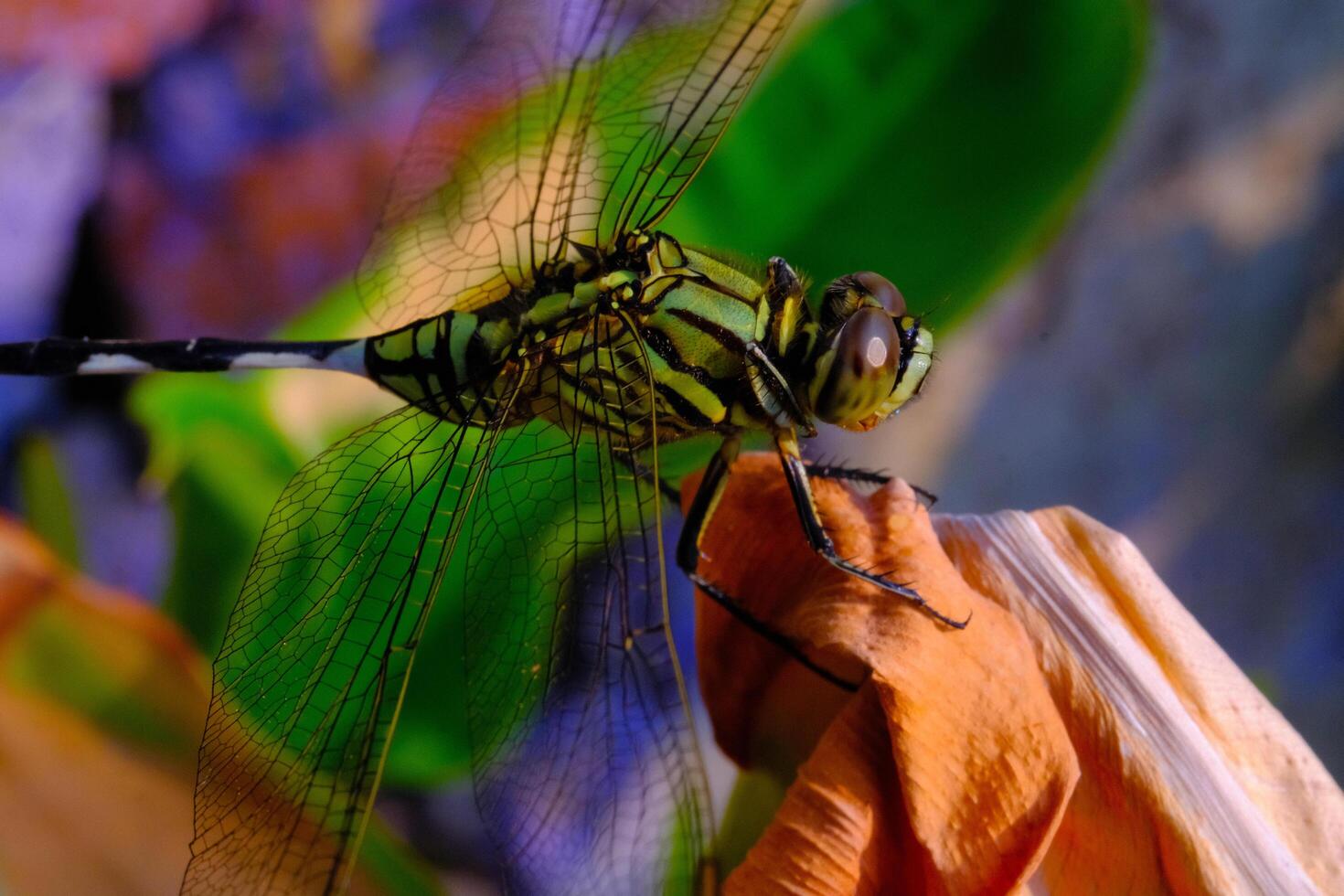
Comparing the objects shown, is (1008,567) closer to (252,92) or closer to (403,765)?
(403,765)

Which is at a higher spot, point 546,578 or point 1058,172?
point 1058,172

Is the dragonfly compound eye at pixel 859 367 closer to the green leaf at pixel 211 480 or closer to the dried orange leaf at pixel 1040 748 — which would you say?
the dried orange leaf at pixel 1040 748

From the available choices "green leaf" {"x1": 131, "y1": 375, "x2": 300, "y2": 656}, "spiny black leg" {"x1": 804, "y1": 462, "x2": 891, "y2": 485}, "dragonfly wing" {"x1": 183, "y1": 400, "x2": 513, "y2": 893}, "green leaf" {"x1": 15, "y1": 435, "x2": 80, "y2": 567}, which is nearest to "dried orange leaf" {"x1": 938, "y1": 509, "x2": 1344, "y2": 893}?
"spiny black leg" {"x1": 804, "y1": 462, "x2": 891, "y2": 485}

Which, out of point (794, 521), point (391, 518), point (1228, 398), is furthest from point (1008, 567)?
point (1228, 398)

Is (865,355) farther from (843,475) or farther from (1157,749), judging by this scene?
(1157,749)

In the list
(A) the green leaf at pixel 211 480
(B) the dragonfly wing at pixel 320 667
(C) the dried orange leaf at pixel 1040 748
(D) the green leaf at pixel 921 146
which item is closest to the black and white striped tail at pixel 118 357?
(A) the green leaf at pixel 211 480

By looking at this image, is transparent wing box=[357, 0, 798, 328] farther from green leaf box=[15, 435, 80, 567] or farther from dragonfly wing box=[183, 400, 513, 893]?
green leaf box=[15, 435, 80, 567]
